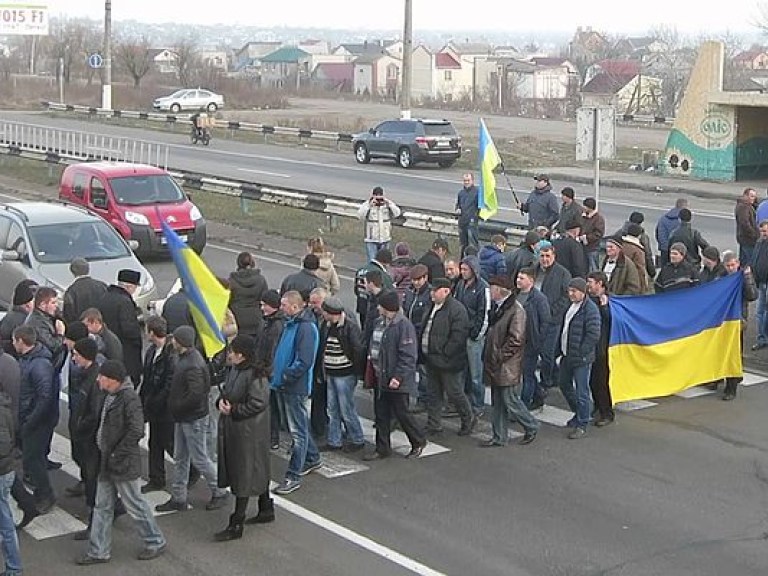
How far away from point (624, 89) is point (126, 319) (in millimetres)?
89670

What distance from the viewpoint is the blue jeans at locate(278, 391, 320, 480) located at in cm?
1026

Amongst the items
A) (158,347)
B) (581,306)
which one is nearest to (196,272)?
(158,347)

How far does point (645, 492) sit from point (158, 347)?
4.21 metres

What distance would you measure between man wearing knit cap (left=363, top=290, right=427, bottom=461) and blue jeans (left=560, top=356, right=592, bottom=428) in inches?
63.8

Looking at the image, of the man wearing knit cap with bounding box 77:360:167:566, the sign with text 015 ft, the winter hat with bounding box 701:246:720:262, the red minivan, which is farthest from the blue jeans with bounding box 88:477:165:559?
the sign with text 015 ft

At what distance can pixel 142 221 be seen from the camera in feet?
69.5

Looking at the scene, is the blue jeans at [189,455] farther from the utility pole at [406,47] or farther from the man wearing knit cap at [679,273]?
the utility pole at [406,47]

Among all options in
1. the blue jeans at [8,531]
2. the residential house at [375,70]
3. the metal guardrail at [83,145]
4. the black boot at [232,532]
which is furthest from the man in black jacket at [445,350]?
the residential house at [375,70]

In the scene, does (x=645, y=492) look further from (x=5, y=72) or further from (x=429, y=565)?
(x=5, y=72)

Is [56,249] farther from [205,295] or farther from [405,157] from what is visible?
[405,157]

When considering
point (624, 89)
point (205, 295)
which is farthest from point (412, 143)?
point (624, 89)

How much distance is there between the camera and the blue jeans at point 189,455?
377 inches

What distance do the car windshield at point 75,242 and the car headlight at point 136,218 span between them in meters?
3.91

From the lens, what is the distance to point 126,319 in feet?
Answer: 37.3
